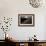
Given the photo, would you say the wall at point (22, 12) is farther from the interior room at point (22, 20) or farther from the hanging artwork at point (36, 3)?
the hanging artwork at point (36, 3)

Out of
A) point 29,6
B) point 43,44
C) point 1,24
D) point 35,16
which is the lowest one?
point 43,44

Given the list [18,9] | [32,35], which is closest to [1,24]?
[18,9]

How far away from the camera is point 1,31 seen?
15.6 feet

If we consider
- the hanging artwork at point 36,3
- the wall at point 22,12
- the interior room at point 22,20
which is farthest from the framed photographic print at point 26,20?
the hanging artwork at point 36,3

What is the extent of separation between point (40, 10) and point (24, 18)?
67 cm

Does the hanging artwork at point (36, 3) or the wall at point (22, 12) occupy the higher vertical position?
the hanging artwork at point (36, 3)

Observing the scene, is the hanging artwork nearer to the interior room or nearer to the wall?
the interior room

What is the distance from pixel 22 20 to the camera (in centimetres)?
477

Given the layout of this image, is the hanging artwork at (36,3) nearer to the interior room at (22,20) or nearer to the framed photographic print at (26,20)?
the interior room at (22,20)

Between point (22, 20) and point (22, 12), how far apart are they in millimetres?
301

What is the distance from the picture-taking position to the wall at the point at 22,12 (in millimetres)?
4730

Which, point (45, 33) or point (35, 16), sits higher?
point (35, 16)

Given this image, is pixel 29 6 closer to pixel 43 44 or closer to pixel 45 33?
pixel 45 33

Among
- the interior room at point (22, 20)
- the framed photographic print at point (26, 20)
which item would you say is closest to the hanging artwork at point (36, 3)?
the interior room at point (22, 20)
